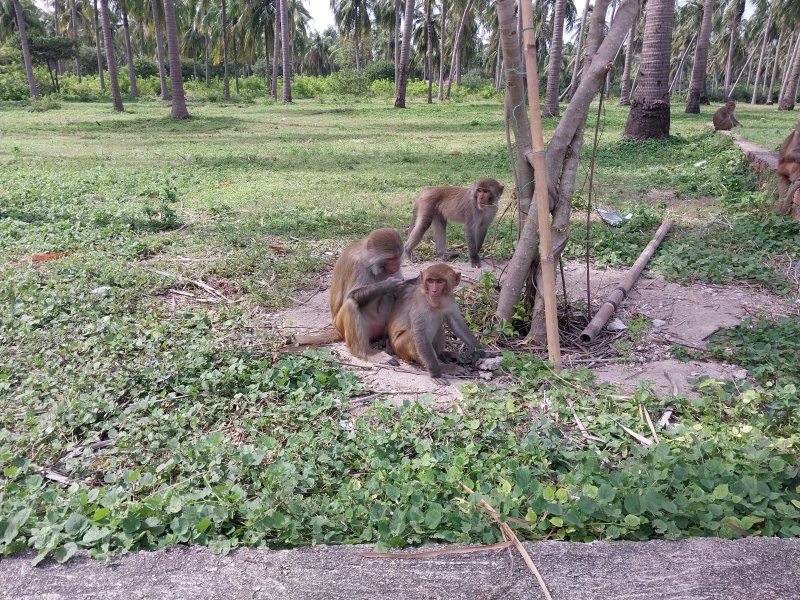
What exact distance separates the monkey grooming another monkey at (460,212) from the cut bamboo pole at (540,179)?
3259 millimetres

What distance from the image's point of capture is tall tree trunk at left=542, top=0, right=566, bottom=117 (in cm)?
2162

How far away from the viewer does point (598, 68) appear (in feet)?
16.1

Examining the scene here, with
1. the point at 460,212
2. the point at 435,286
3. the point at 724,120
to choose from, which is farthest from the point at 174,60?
the point at 435,286

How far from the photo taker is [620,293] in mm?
6051

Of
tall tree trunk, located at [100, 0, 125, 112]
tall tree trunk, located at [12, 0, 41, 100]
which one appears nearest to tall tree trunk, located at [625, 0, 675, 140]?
tall tree trunk, located at [100, 0, 125, 112]

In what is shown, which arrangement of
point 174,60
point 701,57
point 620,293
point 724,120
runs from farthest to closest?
point 701,57, point 174,60, point 724,120, point 620,293

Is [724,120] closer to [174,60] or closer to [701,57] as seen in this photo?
[701,57]

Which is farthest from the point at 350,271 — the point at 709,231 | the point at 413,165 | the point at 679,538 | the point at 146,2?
the point at 146,2

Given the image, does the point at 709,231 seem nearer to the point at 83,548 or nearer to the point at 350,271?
the point at 350,271

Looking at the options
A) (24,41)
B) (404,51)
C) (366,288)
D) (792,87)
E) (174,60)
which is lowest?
(366,288)

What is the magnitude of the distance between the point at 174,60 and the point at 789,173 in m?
21.5

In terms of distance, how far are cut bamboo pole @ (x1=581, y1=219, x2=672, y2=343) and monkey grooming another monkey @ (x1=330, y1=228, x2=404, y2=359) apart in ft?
5.54

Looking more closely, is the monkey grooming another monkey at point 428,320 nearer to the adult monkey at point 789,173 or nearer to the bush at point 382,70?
the adult monkey at point 789,173

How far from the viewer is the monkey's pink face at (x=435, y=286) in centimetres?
491
